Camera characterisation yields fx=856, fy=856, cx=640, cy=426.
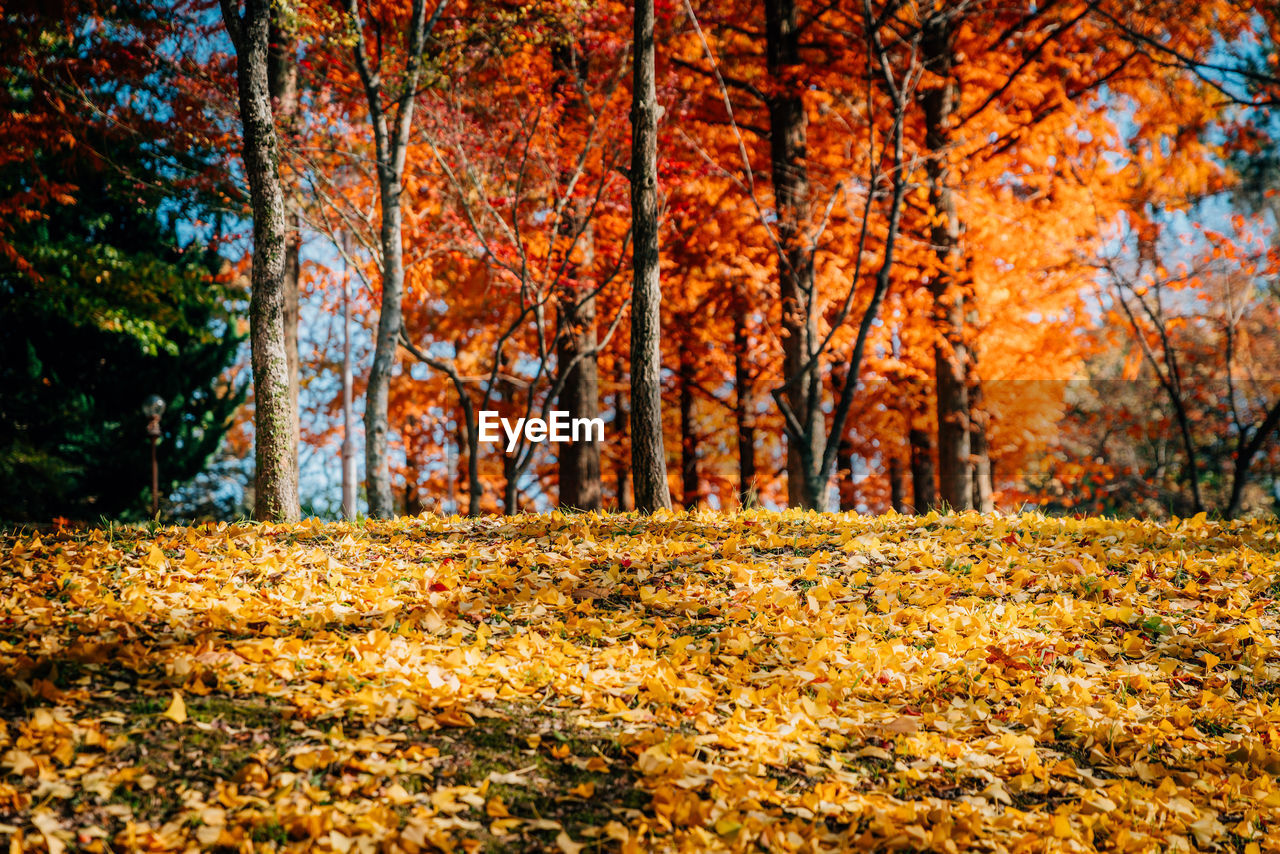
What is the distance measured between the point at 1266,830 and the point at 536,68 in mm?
10260

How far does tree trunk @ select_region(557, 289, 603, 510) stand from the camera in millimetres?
10930

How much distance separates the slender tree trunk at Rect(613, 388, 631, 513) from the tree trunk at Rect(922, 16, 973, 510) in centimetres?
563

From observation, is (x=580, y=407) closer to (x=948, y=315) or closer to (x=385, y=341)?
(x=385, y=341)

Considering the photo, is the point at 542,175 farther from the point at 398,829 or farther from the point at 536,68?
the point at 398,829

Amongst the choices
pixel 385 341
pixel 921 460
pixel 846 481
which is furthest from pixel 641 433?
pixel 846 481

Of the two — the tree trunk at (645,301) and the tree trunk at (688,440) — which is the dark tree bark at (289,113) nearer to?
the tree trunk at (645,301)

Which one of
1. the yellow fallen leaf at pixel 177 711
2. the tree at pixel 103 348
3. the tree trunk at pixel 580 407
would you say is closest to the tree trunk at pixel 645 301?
the tree trunk at pixel 580 407

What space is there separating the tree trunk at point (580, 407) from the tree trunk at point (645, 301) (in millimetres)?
3651

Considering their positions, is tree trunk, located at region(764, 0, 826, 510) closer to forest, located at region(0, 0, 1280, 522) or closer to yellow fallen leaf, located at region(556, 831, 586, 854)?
forest, located at region(0, 0, 1280, 522)

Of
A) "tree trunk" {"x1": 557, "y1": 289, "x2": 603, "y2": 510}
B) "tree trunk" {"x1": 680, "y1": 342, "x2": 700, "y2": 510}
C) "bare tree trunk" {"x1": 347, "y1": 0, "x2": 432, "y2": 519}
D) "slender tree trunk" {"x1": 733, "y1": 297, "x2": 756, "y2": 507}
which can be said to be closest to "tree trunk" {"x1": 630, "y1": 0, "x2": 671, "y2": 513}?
"bare tree trunk" {"x1": 347, "y1": 0, "x2": 432, "y2": 519}

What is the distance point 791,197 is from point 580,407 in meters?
3.70

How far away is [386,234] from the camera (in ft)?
27.6

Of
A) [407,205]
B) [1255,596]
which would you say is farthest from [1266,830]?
[407,205]

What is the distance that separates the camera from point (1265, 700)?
3.67 metres
